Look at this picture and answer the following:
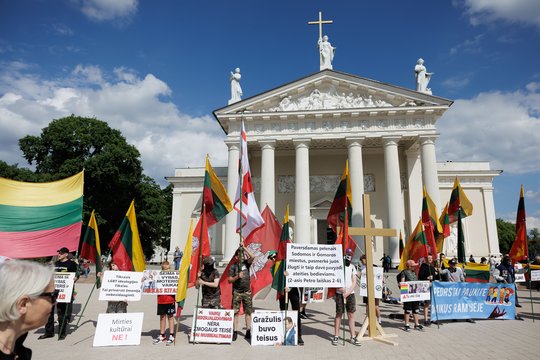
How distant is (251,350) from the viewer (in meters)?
6.97

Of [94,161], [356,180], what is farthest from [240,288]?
[94,161]

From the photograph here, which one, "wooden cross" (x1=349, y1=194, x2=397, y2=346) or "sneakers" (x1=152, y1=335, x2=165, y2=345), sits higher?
"wooden cross" (x1=349, y1=194, x2=397, y2=346)

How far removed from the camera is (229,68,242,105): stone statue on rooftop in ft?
96.6

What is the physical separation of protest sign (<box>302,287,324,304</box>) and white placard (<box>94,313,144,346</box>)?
463cm

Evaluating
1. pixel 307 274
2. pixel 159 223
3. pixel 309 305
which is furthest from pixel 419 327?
pixel 159 223

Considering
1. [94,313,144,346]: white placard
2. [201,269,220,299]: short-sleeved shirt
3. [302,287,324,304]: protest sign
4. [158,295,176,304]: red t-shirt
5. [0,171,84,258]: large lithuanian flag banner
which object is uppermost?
[0,171,84,258]: large lithuanian flag banner

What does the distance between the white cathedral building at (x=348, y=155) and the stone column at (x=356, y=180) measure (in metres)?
0.08

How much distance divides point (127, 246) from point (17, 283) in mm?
7047

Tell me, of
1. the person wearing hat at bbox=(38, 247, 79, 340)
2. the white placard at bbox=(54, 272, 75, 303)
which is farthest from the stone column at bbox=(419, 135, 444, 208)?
the white placard at bbox=(54, 272, 75, 303)

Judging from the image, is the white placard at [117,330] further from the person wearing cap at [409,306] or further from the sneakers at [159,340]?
the person wearing cap at [409,306]

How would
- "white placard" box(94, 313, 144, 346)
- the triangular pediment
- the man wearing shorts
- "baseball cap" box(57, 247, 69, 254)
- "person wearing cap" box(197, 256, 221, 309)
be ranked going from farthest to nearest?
the triangular pediment
"baseball cap" box(57, 247, 69, 254)
the man wearing shorts
"person wearing cap" box(197, 256, 221, 309)
"white placard" box(94, 313, 144, 346)

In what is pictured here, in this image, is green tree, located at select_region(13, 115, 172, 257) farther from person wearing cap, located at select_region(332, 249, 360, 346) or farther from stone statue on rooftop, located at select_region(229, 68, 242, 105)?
person wearing cap, located at select_region(332, 249, 360, 346)

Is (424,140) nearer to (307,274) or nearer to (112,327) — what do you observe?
(307,274)

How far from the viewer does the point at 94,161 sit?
3259cm
